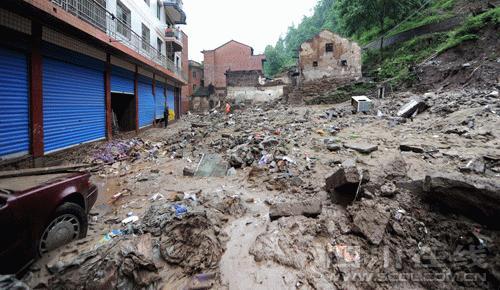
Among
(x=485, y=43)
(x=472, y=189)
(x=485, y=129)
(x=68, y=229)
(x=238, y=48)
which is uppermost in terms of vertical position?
(x=238, y=48)

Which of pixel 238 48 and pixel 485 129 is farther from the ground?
pixel 238 48

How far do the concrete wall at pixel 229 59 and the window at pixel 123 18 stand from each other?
82.1ft

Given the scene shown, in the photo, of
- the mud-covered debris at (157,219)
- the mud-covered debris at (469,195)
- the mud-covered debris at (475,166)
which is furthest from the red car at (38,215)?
the mud-covered debris at (475,166)

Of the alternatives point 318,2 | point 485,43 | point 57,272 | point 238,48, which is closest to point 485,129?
point 57,272

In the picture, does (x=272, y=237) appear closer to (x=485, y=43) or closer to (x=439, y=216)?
(x=439, y=216)

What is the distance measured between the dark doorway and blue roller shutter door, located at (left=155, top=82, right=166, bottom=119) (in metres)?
3.55

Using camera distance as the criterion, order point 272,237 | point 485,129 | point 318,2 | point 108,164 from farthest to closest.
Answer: point 318,2, point 108,164, point 485,129, point 272,237

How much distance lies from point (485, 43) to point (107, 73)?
65.8 ft

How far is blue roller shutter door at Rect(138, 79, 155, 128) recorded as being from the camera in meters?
13.5

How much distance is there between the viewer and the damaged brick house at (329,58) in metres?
19.6

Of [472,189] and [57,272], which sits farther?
[472,189]

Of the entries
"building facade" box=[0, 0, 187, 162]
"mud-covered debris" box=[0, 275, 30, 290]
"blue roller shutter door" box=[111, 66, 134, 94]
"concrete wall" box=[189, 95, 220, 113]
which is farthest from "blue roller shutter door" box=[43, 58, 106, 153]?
"concrete wall" box=[189, 95, 220, 113]

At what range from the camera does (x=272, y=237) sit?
3301 millimetres

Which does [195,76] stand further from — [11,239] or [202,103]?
[11,239]
